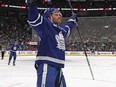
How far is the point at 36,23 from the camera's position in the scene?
12.7 feet

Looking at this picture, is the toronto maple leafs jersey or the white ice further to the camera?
the white ice

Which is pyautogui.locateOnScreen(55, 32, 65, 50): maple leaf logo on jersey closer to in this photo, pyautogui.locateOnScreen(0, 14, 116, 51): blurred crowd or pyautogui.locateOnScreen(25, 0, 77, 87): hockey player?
pyautogui.locateOnScreen(25, 0, 77, 87): hockey player

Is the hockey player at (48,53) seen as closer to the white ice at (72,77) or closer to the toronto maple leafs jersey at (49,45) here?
the toronto maple leafs jersey at (49,45)

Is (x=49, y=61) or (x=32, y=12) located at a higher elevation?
(x=32, y=12)

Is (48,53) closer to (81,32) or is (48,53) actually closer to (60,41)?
(60,41)

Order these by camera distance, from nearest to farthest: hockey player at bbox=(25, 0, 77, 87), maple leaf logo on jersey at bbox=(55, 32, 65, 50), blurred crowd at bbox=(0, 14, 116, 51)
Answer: hockey player at bbox=(25, 0, 77, 87) < maple leaf logo on jersey at bbox=(55, 32, 65, 50) < blurred crowd at bbox=(0, 14, 116, 51)

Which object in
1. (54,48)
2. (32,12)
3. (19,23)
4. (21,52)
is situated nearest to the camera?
(32,12)

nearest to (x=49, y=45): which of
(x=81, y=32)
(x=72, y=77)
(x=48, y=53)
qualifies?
(x=48, y=53)

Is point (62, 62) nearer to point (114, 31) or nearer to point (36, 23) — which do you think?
point (36, 23)

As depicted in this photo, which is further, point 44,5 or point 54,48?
point 44,5

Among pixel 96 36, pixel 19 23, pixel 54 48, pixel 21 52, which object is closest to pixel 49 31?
pixel 54 48

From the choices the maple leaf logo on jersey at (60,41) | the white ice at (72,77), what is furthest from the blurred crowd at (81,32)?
the maple leaf logo on jersey at (60,41)

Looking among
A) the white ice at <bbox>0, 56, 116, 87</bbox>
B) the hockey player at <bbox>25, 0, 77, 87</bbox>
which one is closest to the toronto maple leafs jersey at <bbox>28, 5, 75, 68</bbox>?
the hockey player at <bbox>25, 0, 77, 87</bbox>

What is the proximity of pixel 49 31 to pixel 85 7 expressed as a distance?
136 ft
